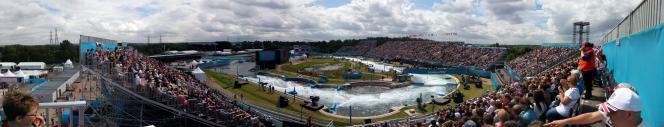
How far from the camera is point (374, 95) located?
129 ft

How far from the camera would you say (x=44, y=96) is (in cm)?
2909

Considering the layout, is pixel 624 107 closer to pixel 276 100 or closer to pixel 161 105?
pixel 161 105

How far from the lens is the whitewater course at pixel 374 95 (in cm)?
3092

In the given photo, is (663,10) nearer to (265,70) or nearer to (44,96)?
(44,96)

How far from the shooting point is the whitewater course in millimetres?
30919

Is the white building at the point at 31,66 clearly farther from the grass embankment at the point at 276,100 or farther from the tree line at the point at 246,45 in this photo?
the tree line at the point at 246,45

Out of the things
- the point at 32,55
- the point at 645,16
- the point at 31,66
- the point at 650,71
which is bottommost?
the point at 31,66

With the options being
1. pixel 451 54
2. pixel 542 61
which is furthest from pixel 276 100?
pixel 451 54

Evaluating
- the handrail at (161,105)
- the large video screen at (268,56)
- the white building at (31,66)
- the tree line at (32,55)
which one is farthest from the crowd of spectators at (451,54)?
the tree line at (32,55)

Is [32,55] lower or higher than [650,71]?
lower

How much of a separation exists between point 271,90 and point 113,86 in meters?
22.5

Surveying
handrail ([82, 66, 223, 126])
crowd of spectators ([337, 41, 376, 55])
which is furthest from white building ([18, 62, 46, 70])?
crowd of spectators ([337, 41, 376, 55])

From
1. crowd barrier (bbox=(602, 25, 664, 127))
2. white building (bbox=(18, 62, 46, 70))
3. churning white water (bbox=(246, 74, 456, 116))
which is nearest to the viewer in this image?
crowd barrier (bbox=(602, 25, 664, 127))

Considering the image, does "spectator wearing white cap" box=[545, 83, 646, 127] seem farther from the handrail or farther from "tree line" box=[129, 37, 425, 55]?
"tree line" box=[129, 37, 425, 55]
